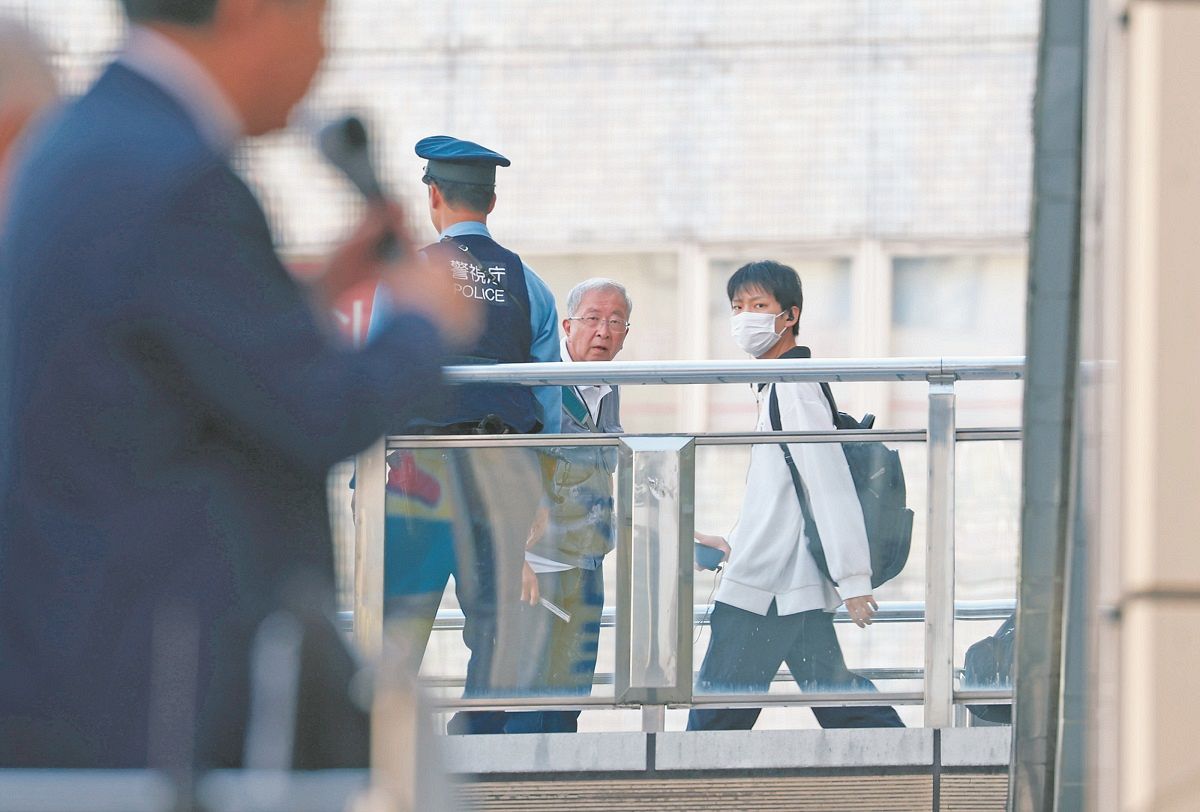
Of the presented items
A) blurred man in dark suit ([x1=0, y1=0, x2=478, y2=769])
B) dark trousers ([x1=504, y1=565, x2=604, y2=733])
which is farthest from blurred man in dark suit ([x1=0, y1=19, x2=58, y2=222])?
dark trousers ([x1=504, y1=565, x2=604, y2=733])

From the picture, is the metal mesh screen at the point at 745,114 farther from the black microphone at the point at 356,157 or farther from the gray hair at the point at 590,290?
the black microphone at the point at 356,157

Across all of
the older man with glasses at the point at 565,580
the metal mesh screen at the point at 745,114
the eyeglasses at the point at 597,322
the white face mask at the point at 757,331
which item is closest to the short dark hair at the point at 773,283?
the white face mask at the point at 757,331

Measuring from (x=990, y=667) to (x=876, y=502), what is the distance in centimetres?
55

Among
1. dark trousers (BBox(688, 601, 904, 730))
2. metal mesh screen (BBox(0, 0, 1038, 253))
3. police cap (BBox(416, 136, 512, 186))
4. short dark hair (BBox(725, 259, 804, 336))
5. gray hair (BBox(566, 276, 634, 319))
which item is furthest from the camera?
metal mesh screen (BBox(0, 0, 1038, 253))

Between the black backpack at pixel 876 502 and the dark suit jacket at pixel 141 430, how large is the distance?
3.74 meters

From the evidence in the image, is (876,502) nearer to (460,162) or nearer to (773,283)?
(773,283)

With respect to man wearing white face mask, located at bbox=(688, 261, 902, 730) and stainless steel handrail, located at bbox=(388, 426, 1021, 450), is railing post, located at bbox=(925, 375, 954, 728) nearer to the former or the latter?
stainless steel handrail, located at bbox=(388, 426, 1021, 450)

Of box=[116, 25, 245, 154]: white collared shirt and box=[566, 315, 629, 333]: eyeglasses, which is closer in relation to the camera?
box=[116, 25, 245, 154]: white collared shirt

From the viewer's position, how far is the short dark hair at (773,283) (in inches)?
238

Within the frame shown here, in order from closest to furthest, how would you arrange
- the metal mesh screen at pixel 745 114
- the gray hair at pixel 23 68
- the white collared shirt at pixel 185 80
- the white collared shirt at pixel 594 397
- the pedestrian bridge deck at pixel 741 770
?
the white collared shirt at pixel 185 80, the gray hair at pixel 23 68, the pedestrian bridge deck at pixel 741 770, the white collared shirt at pixel 594 397, the metal mesh screen at pixel 745 114

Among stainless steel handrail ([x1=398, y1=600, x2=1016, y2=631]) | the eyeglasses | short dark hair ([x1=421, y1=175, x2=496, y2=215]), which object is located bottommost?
stainless steel handrail ([x1=398, y1=600, x2=1016, y2=631])

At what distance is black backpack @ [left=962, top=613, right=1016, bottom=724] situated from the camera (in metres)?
5.60

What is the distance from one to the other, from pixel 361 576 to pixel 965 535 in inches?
67.7

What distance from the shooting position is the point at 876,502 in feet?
18.6
